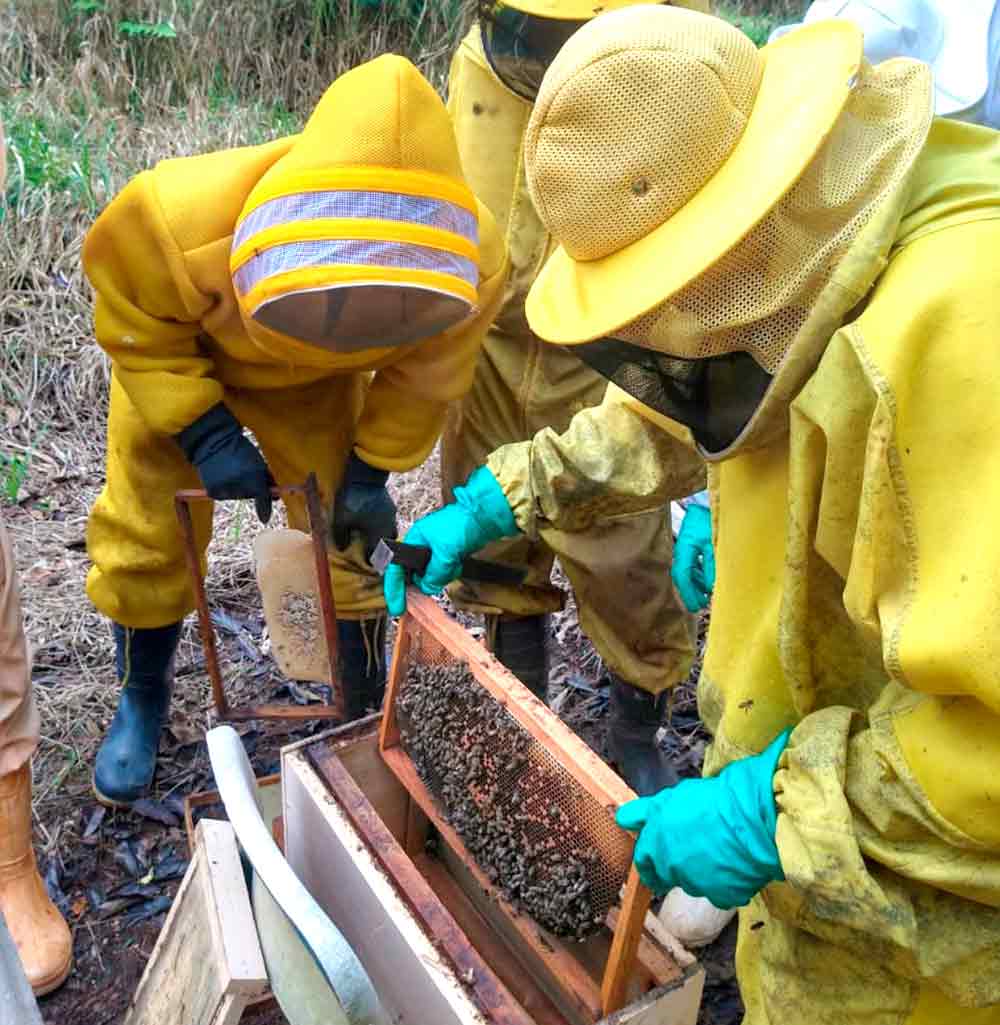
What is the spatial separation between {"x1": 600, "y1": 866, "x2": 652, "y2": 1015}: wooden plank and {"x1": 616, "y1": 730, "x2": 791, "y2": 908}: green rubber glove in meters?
0.10

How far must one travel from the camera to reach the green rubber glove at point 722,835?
1511 millimetres

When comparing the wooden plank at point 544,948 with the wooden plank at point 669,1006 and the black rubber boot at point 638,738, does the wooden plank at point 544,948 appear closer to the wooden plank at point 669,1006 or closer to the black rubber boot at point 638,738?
the wooden plank at point 669,1006

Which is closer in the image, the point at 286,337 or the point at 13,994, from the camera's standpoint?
the point at 13,994

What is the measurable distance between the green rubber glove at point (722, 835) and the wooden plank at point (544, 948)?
43 centimetres

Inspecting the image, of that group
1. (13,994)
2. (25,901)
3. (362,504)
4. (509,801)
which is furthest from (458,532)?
(25,901)

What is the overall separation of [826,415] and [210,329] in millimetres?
1692

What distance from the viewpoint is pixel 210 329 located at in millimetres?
2500

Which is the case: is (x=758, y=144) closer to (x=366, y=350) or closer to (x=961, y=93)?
(x=366, y=350)

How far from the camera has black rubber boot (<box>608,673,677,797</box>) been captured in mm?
3213

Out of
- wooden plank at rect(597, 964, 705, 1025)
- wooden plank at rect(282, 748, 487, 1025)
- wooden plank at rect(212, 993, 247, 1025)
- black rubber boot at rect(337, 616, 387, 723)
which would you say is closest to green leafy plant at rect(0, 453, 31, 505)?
black rubber boot at rect(337, 616, 387, 723)

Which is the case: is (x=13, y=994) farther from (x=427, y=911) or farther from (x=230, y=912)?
(x=427, y=911)

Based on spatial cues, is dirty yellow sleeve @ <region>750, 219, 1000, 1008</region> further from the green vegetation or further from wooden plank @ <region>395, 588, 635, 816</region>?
the green vegetation

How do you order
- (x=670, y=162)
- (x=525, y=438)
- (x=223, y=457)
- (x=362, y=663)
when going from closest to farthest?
(x=670, y=162)
(x=223, y=457)
(x=525, y=438)
(x=362, y=663)

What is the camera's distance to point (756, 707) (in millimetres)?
1716
